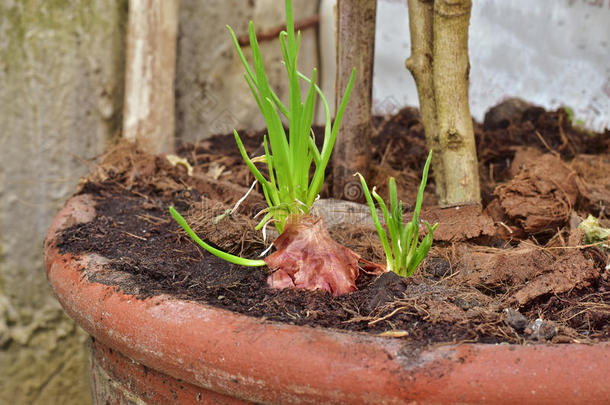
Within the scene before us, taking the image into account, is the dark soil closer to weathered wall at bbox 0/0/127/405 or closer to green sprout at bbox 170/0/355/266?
green sprout at bbox 170/0/355/266

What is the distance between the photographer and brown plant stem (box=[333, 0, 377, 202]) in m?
1.21

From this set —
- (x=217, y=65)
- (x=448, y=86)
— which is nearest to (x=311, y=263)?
(x=448, y=86)

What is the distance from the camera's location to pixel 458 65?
1.13 metres

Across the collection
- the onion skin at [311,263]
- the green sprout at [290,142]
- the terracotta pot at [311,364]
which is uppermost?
the green sprout at [290,142]

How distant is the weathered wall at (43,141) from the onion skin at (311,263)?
132 centimetres

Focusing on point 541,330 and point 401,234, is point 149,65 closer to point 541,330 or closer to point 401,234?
Result: point 401,234

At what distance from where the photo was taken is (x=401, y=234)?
861 millimetres

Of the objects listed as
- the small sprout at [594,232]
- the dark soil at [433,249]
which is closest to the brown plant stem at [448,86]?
the dark soil at [433,249]

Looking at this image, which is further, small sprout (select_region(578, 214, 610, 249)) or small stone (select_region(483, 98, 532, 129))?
small stone (select_region(483, 98, 532, 129))

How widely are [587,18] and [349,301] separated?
Answer: 1524 mm

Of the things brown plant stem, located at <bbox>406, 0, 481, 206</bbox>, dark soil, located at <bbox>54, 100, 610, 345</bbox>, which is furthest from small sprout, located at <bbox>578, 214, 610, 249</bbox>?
brown plant stem, located at <bbox>406, 0, 481, 206</bbox>

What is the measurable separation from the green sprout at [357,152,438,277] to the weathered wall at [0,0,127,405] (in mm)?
1385

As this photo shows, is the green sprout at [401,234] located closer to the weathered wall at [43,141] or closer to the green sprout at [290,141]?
the green sprout at [290,141]

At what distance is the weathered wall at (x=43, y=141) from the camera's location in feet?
6.38
